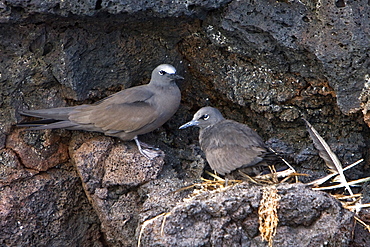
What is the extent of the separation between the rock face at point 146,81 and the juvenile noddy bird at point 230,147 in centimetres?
36

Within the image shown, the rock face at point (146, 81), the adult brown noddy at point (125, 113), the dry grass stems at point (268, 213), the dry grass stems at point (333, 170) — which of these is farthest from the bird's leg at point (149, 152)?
the dry grass stems at point (333, 170)

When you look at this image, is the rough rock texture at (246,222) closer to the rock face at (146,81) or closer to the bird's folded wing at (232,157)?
the rock face at (146,81)

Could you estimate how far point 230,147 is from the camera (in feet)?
23.6

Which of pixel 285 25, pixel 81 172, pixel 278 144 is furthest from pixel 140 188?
pixel 285 25

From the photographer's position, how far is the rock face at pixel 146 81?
683cm

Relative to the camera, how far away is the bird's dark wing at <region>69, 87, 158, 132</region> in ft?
24.4

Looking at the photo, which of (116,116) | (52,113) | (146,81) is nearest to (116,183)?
(116,116)

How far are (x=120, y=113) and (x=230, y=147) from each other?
130 centimetres

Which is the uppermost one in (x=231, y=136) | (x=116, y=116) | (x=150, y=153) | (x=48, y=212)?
(x=231, y=136)

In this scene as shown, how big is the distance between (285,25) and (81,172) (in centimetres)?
271

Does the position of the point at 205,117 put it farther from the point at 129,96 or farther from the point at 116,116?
the point at 116,116

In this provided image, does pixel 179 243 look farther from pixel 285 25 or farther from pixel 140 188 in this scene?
pixel 285 25

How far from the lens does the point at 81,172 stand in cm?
733

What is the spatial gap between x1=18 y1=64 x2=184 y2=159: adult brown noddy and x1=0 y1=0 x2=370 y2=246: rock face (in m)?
0.20
